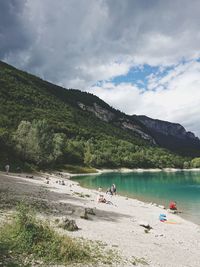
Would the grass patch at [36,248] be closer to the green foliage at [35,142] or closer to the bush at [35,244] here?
the bush at [35,244]

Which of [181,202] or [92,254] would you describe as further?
[181,202]

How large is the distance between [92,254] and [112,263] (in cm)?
113

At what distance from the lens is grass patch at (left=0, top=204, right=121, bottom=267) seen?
44.6 feet

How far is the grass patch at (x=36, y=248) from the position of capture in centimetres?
1360

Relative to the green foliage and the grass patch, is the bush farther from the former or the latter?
the green foliage

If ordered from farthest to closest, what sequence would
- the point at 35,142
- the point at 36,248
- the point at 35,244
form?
the point at 35,142
the point at 35,244
the point at 36,248

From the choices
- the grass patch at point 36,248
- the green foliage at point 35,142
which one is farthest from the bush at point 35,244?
the green foliage at point 35,142

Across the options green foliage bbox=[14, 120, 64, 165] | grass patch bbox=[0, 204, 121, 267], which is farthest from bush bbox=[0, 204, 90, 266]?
green foliage bbox=[14, 120, 64, 165]

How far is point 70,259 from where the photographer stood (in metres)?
14.4

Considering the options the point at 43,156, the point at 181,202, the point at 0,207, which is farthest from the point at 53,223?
the point at 43,156

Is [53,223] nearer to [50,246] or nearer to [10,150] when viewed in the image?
[50,246]

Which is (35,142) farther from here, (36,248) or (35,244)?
(36,248)

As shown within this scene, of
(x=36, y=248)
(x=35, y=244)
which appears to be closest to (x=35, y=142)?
(x=35, y=244)

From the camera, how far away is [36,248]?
47.2ft
